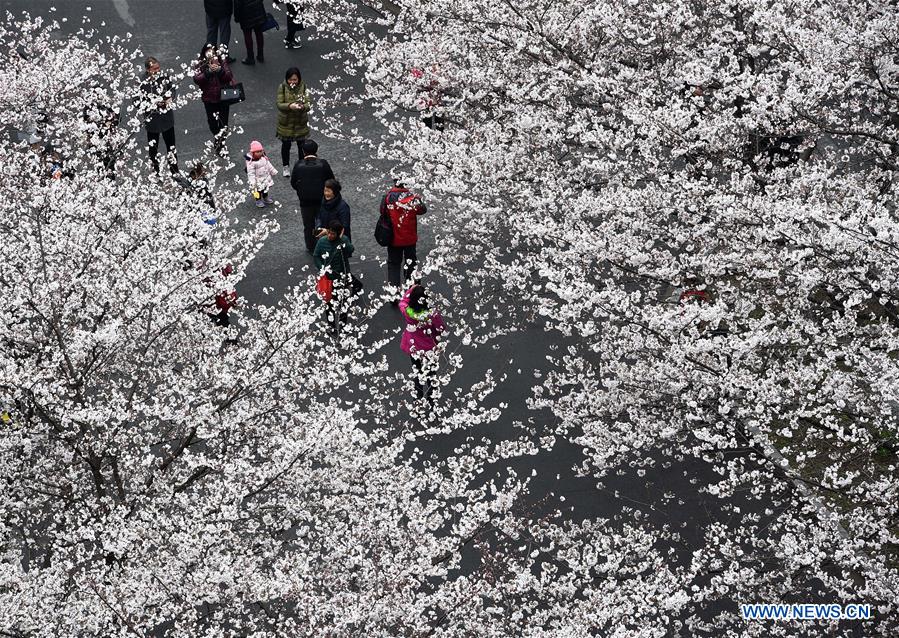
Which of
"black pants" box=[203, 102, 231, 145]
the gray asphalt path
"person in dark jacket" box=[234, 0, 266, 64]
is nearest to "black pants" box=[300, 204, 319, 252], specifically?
the gray asphalt path

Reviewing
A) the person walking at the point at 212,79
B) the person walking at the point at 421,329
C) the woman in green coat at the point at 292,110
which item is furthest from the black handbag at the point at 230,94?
the person walking at the point at 421,329

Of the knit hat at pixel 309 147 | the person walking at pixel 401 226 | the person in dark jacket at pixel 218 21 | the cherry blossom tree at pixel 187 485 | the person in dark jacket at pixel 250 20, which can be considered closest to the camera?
the cherry blossom tree at pixel 187 485

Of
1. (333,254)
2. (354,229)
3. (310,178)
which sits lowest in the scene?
(354,229)

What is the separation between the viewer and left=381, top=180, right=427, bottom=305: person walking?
12039mm

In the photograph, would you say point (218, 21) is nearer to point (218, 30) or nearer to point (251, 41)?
point (218, 30)

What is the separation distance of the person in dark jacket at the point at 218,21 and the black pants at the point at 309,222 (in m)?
5.48

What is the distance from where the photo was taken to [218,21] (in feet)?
57.9

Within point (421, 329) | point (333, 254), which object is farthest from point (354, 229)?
point (421, 329)

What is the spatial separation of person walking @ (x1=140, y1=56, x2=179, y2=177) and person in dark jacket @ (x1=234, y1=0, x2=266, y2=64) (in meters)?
2.83

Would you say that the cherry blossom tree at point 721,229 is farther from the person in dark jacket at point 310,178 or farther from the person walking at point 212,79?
the person walking at point 212,79

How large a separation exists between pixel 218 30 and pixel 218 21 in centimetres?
24

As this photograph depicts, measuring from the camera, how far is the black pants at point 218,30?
58.0 feet

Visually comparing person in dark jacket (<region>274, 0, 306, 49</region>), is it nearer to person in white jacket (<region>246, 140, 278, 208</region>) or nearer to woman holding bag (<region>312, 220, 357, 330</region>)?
person in white jacket (<region>246, 140, 278, 208</region>)

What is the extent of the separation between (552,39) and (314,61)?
9138mm
